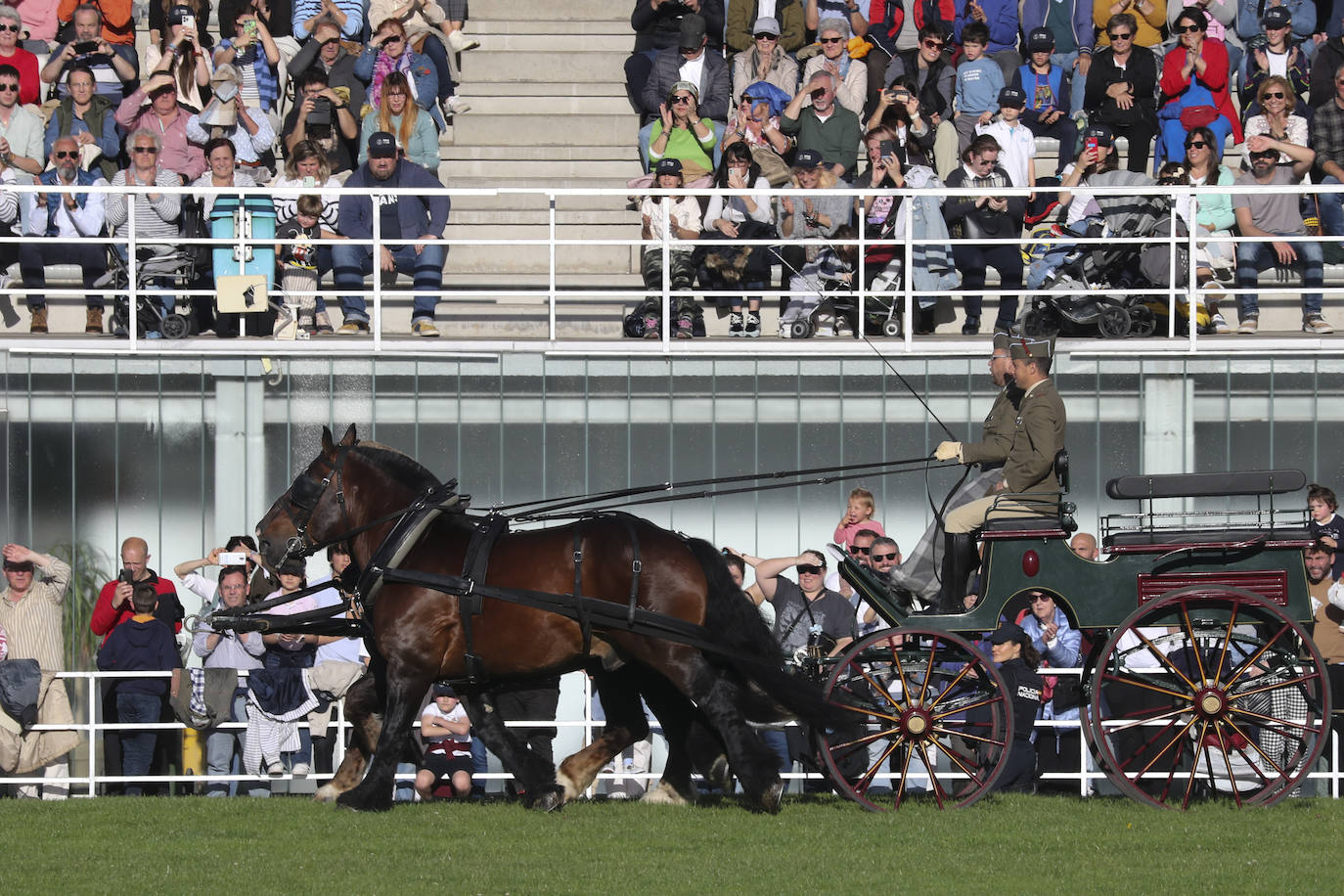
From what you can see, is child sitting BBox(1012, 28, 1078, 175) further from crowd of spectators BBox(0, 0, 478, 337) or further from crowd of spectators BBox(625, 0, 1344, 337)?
crowd of spectators BBox(0, 0, 478, 337)

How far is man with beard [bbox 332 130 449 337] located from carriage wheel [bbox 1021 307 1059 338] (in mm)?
4804

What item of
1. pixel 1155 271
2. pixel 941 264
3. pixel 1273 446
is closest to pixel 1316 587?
pixel 1273 446

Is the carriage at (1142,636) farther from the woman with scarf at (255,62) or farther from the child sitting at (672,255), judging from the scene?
the woman with scarf at (255,62)

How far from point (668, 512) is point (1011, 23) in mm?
7321

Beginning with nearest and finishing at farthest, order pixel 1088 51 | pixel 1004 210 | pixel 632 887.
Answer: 1. pixel 632 887
2. pixel 1004 210
3. pixel 1088 51

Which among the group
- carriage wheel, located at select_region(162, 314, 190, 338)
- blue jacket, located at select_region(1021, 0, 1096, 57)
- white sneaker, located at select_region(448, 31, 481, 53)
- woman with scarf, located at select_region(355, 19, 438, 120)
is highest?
blue jacket, located at select_region(1021, 0, 1096, 57)

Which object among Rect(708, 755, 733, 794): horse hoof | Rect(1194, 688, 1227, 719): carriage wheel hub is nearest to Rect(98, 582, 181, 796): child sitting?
Rect(708, 755, 733, 794): horse hoof

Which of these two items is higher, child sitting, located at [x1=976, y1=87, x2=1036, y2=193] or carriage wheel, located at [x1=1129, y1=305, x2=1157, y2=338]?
child sitting, located at [x1=976, y1=87, x2=1036, y2=193]

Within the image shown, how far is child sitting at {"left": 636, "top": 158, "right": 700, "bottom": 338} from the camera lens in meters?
15.8

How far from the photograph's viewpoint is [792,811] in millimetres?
11305

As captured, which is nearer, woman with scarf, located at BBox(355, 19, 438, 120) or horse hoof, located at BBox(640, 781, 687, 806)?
horse hoof, located at BBox(640, 781, 687, 806)

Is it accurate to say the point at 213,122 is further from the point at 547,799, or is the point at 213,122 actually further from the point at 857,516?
the point at 547,799

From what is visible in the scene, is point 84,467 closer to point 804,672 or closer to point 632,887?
point 804,672

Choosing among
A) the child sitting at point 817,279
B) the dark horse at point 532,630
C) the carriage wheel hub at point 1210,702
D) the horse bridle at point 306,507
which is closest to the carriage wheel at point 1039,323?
the child sitting at point 817,279
